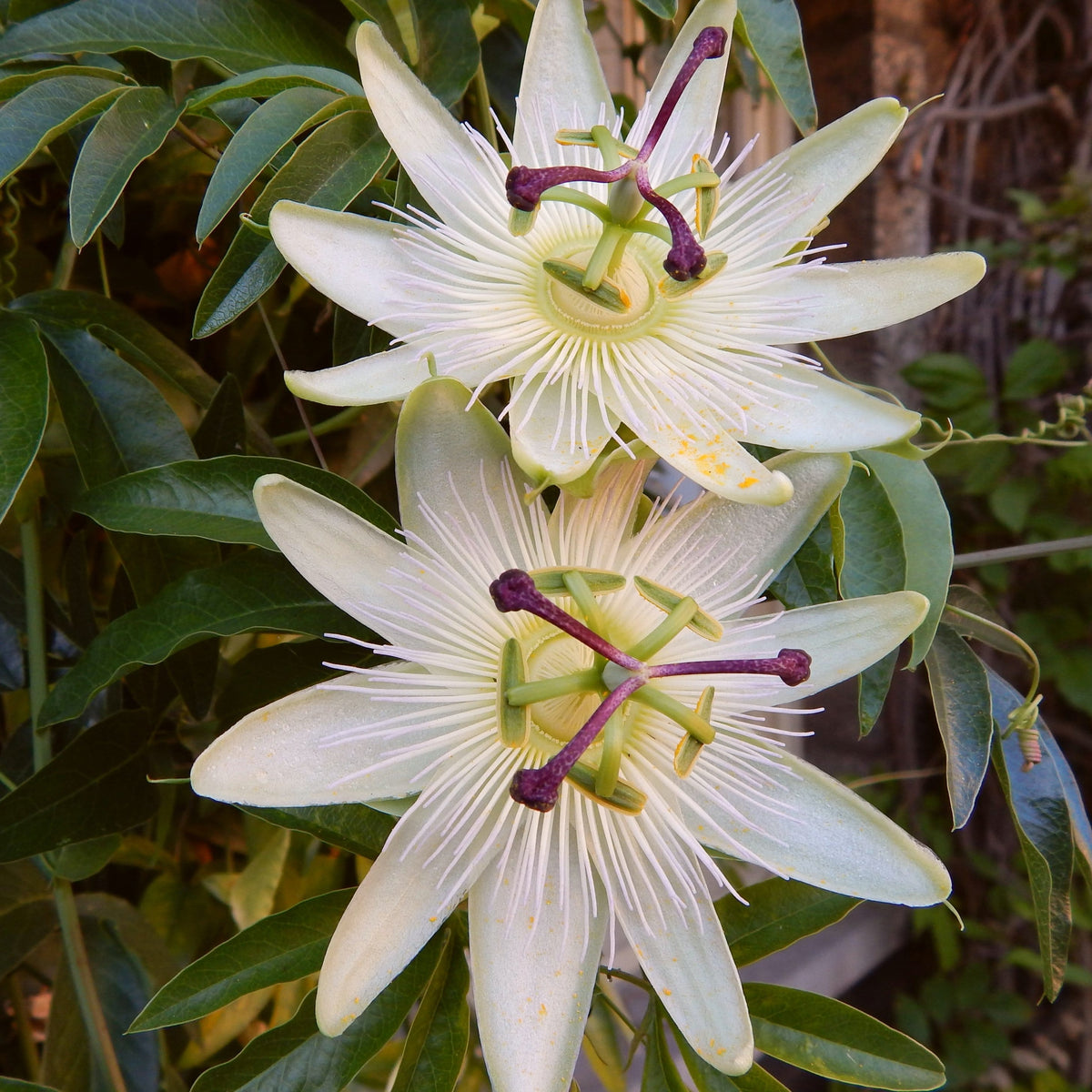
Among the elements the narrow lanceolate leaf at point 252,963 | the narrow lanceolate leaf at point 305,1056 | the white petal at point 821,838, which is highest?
the white petal at point 821,838

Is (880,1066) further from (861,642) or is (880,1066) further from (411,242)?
(411,242)

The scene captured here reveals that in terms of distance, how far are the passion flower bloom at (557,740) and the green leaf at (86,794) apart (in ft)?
0.77

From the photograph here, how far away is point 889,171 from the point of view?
198 cm

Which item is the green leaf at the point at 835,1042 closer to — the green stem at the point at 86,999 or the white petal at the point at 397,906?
the white petal at the point at 397,906

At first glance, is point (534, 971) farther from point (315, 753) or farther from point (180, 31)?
point (180, 31)

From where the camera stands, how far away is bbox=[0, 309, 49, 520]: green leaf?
0.51 m

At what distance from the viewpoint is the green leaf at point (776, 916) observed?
0.63m

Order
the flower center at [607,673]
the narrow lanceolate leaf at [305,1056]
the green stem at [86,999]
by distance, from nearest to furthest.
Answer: the flower center at [607,673], the narrow lanceolate leaf at [305,1056], the green stem at [86,999]

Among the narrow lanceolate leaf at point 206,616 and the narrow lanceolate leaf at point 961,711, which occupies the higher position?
the narrow lanceolate leaf at point 206,616

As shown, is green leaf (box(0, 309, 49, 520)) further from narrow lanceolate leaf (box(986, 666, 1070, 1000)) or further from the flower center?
narrow lanceolate leaf (box(986, 666, 1070, 1000))

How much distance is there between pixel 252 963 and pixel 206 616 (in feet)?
0.67

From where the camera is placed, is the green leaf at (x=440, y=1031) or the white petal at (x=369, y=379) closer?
the white petal at (x=369, y=379)

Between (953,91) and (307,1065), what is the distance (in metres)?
2.16

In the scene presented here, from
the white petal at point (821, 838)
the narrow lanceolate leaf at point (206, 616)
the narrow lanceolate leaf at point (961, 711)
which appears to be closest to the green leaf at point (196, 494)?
the narrow lanceolate leaf at point (206, 616)
